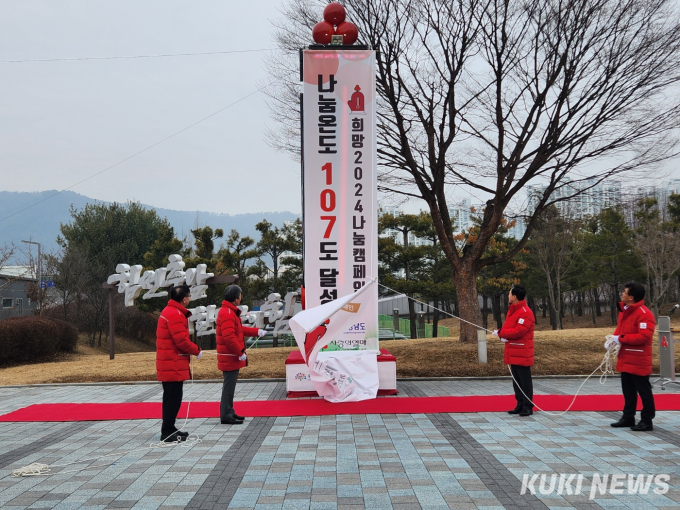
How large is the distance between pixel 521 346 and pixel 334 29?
5.97 metres

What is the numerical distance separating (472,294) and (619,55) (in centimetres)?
626

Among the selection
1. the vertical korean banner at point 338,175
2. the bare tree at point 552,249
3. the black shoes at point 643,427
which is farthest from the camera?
the bare tree at point 552,249

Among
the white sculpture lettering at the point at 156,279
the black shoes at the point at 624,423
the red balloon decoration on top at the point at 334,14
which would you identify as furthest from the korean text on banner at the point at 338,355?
the white sculpture lettering at the point at 156,279

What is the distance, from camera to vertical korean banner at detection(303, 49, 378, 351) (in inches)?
364

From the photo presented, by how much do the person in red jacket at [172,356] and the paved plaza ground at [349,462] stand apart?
1.23ft

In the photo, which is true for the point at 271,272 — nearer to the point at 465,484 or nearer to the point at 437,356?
the point at 437,356

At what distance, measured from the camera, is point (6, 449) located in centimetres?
627

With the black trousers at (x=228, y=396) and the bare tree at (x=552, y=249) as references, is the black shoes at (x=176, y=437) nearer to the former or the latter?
the black trousers at (x=228, y=396)

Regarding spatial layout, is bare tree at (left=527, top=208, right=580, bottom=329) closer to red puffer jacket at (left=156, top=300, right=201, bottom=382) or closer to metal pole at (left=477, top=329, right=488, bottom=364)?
metal pole at (left=477, top=329, right=488, bottom=364)

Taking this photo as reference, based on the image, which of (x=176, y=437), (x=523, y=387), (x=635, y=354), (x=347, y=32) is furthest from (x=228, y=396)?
(x=347, y=32)

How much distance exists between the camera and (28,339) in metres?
17.2

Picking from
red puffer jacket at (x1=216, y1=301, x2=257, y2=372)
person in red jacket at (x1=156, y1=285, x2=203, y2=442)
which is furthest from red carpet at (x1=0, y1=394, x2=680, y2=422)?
person in red jacket at (x1=156, y1=285, x2=203, y2=442)

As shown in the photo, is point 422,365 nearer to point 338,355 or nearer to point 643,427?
point 338,355

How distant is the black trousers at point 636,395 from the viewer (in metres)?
6.40
